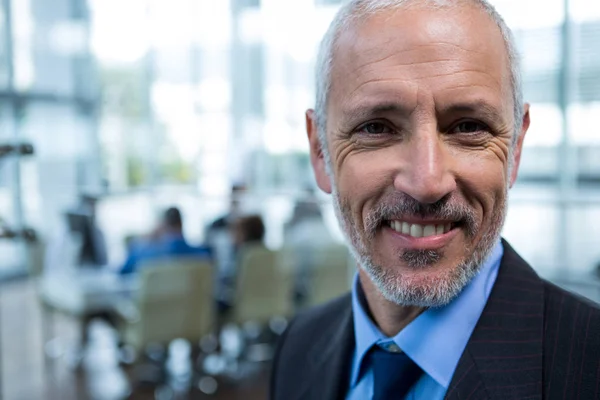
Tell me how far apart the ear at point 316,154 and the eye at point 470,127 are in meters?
0.24

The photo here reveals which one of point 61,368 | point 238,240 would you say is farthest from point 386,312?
point 238,240

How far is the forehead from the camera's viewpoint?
727 millimetres

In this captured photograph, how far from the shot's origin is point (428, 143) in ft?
2.34

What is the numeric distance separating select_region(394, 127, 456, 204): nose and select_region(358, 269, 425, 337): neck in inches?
8.2

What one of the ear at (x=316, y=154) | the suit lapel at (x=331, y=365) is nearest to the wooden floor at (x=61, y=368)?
the suit lapel at (x=331, y=365)

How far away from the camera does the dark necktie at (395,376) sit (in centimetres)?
83

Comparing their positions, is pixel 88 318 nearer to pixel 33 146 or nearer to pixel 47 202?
pixel 47 202

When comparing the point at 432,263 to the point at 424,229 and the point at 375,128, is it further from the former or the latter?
the point at 375,128

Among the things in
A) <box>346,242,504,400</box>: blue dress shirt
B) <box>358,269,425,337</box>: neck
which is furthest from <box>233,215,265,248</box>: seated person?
<box>346,242,504,400</box>: blue dress shirt

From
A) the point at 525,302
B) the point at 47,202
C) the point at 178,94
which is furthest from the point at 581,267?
the point at 178,94

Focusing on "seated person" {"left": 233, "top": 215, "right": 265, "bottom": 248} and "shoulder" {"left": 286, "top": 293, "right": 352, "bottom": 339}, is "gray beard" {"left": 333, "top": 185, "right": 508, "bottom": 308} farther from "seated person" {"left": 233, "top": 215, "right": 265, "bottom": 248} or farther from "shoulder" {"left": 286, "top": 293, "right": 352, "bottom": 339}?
"seated person" {"left": 233, "top": 215, "right": 265, "bottom": 248}

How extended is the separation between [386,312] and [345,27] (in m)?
0.42

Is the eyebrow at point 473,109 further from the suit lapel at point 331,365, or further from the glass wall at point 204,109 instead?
the suit lapel at point 331,365

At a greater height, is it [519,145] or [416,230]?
[519,145]
